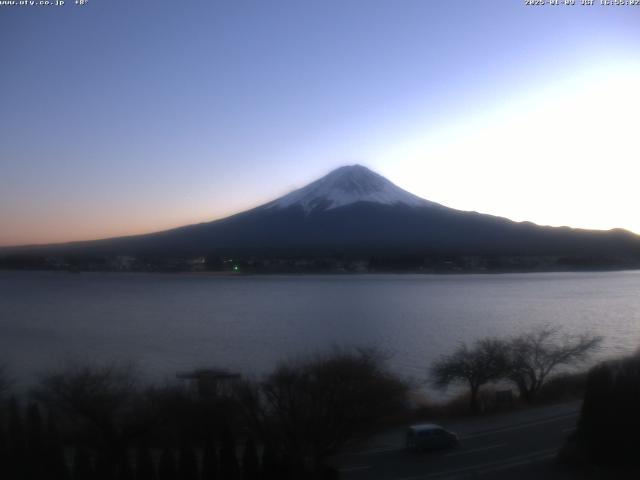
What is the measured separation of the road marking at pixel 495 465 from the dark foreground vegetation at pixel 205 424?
1.16 ft

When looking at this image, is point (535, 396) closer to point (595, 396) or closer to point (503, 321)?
point (595, 396)

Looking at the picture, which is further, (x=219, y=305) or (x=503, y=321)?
(x=219, y=305)

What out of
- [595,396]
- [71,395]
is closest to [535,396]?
[595,396]

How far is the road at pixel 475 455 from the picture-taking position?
3840 mm

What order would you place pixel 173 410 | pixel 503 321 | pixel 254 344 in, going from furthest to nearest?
pixel 503 321, pixel 254 344, pixel 173 410

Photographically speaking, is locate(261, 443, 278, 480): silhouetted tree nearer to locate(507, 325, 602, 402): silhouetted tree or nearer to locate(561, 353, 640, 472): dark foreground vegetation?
locate(561, 353, 640, 472): dark foreground vegetation

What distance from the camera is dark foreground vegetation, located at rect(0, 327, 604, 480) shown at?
3.32m

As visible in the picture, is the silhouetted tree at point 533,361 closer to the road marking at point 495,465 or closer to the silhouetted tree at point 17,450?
the road marking at point 495,465

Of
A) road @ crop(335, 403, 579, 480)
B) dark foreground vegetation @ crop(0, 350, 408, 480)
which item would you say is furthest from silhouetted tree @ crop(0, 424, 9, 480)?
road @ crop(335, 403, 579, 480)

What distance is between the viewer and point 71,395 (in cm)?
459

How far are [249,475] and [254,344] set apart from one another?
769 centimetres

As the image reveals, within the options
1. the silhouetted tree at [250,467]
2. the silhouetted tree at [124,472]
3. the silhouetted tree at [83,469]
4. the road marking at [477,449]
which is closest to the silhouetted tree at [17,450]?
the silhouetted tree at [83,469]

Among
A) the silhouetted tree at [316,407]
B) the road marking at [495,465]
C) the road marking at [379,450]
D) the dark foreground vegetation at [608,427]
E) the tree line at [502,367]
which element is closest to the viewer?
the dark foreground vegetation at [608,427]

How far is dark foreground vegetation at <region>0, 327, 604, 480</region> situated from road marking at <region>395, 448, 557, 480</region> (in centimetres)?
35
